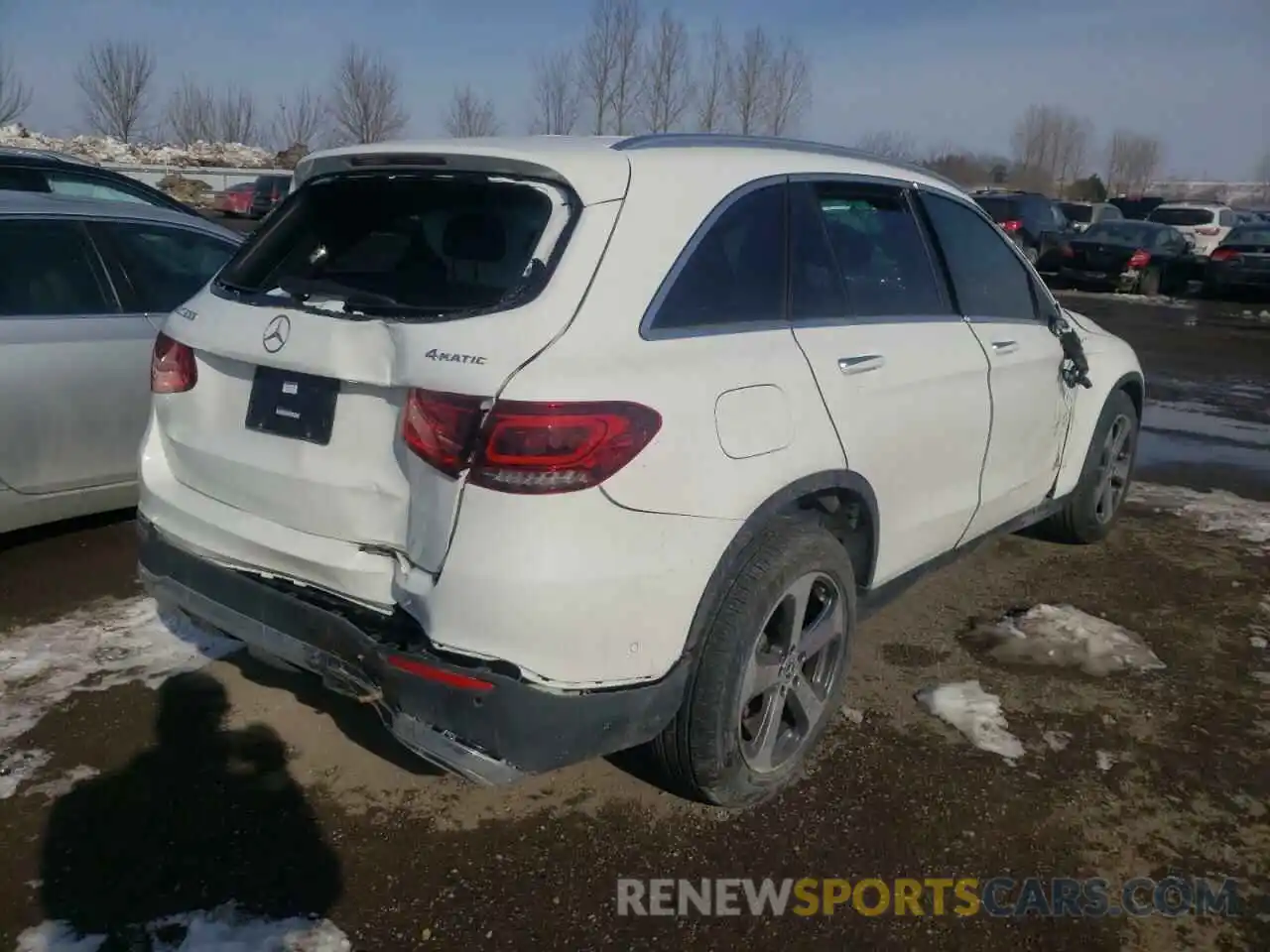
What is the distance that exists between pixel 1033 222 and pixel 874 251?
21.4 metres

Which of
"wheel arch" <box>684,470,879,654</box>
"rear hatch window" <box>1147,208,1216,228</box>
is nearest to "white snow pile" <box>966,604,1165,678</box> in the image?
"wheel arch" <box>684,470,879,654</box>

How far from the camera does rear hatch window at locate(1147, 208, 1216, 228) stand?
2488cm

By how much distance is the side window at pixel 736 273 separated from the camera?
109 inches

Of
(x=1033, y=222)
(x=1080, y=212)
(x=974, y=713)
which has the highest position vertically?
(x=1080, y=212)

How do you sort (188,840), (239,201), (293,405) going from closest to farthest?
(293,405), (188,840), (239,201)

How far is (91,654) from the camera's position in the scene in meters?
3.92

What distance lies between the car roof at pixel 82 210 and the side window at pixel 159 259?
0.04 m

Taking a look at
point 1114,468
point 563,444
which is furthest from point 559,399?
point 1114,468

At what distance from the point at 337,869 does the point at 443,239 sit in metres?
1.67

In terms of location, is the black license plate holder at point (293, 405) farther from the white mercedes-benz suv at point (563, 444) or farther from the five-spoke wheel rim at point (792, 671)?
the five-spoke wheel rim at point (792, 671)

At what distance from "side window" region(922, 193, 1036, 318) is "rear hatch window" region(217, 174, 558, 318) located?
73.4 inches

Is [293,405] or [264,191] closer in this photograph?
[293,405]

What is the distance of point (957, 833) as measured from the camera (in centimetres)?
305

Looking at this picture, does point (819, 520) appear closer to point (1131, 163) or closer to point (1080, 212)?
point (1080, 212)
